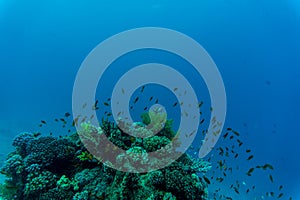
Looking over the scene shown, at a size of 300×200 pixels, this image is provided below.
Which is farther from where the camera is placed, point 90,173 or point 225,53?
point 225,53

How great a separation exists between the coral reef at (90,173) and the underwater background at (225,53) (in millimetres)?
57451

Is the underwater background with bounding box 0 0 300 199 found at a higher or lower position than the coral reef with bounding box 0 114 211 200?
higher

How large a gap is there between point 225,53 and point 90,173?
96.8 meters

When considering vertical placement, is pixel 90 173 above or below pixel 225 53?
below

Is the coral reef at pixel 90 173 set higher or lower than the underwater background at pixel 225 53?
lower

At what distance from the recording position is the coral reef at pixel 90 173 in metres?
7.33

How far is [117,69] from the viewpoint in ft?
372

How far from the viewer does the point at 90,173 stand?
8.51 metres

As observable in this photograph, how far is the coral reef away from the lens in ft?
24.0

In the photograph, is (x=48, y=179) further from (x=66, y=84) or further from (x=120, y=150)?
(x=66, y=84)

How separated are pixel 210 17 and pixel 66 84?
68.6m

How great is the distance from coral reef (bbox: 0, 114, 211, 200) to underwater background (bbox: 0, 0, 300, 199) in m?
57.5

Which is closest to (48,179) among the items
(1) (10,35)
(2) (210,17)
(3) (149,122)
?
(3) (149,122)

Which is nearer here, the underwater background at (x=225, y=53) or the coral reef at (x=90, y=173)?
the coral reef at (x=90, y=173)
